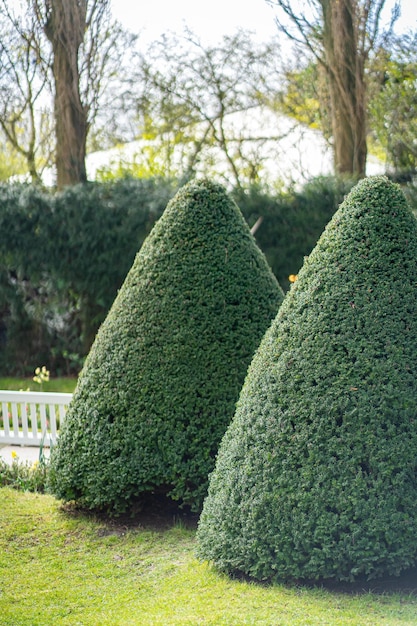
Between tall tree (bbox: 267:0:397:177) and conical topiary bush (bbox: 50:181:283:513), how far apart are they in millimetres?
6593

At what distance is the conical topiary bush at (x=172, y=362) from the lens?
468 cm

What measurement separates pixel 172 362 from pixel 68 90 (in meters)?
8.23

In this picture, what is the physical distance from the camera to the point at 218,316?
4773 mm

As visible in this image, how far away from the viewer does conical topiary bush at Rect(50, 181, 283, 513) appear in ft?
15.3

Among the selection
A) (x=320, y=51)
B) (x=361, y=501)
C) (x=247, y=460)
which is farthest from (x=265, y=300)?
(x=320, y=51)

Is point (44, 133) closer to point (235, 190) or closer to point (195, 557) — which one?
point (235, 190)

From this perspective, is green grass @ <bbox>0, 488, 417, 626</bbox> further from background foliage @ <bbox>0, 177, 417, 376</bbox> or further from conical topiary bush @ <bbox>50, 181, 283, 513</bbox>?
background foliage @ <bbox>0, 177, 417, 376</bbox>

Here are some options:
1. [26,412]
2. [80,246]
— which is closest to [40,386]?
[80,246]

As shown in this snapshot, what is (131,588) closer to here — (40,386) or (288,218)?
(288,218)

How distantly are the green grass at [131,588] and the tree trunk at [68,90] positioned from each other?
759cm

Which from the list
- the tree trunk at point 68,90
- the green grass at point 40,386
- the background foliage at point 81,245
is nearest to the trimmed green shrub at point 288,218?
the background foliage at point 81,245

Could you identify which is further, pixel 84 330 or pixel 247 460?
pixel 84 330

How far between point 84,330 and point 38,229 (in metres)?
1.68

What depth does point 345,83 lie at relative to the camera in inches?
441
